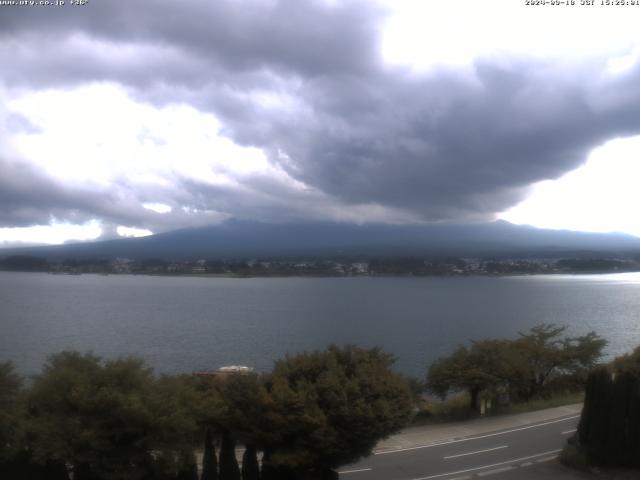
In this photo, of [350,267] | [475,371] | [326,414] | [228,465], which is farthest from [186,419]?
[350,267]

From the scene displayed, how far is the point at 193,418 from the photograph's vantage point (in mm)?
11039

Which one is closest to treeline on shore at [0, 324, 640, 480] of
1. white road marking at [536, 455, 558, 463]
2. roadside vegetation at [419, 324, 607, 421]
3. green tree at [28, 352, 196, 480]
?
green tree at [28, 352, 196, 480]

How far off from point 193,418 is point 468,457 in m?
7.68

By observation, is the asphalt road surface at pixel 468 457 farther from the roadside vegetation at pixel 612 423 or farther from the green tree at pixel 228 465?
the green tree at pixel 228 465

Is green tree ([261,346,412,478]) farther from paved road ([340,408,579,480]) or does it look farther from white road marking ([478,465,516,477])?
white road marking ([478,465,516,477])

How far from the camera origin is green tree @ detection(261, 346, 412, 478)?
37.0 feet

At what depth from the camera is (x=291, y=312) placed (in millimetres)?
67312

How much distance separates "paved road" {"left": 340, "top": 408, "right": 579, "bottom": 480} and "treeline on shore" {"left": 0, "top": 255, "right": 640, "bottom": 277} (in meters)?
134

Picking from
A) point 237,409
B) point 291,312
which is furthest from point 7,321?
point 237,409

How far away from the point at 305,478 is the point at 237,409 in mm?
2118

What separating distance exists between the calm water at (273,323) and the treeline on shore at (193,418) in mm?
22185

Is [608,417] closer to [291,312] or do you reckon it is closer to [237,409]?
[237,409]

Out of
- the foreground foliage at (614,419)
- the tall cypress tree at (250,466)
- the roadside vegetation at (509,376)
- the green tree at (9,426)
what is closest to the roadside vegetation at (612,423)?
the foreground foliage at (614,419)

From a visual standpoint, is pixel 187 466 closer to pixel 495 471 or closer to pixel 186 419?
pixel 186 419
